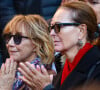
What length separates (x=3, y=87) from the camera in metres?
3.03

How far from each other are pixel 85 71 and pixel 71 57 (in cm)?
32

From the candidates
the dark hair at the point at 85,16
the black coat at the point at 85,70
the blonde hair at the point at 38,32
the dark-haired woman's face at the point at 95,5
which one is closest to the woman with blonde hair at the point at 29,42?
the blonde hair at the point at 38,32

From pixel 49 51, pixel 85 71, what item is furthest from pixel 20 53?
pixel 85 71

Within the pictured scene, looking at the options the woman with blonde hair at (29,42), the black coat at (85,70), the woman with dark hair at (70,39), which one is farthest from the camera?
the woman with blonde hair at (29,42)

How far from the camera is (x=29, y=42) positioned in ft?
10.9

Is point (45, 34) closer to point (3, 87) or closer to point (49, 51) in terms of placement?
point (49, 51)

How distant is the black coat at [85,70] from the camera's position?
2.19 meters

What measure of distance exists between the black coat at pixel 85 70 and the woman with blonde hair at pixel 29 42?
3.20 feet

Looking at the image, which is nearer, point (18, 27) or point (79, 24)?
point (79, 24)

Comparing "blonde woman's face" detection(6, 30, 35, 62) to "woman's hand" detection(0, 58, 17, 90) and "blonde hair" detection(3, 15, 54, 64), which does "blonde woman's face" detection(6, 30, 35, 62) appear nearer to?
"blonde hair" detection(3, 15, 54, 64)

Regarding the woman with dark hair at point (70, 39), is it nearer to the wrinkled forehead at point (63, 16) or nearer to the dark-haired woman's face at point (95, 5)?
the wrinkled forehead at point (63, 16)

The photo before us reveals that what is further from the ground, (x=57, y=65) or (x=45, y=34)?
(x=45, y=34)

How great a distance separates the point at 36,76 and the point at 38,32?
0.92m

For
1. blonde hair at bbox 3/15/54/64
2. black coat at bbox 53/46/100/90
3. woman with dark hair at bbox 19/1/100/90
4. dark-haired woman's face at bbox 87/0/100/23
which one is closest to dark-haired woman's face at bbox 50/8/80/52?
woman with dark hair at bbox 19/1/100/90
